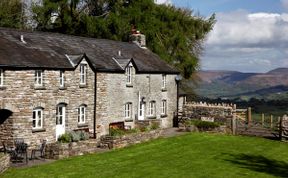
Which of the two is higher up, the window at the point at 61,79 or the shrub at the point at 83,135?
the window at the point at 61,79

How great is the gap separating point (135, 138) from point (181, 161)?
632cm

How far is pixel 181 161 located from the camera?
2527 cm

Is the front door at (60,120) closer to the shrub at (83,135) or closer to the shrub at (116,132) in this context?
the shrub at (83,135)

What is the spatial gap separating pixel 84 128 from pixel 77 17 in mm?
23846

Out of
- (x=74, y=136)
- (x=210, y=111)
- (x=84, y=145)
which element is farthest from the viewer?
(x=210, y=111)

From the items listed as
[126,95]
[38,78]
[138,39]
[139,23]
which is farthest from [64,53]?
[139,23]

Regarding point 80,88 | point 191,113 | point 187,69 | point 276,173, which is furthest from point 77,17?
point 276,173

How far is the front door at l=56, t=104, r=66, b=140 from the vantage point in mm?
29909

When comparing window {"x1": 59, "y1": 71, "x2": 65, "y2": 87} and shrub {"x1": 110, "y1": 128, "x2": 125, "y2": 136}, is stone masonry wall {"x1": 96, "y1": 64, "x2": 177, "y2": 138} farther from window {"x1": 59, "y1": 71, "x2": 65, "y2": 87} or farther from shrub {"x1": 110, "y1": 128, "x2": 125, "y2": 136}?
window {"x1": 59, "y1": 71, "x2": 65, "y2": 87}

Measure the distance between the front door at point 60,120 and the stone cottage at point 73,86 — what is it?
65mm

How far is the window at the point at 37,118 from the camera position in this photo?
28.2 m

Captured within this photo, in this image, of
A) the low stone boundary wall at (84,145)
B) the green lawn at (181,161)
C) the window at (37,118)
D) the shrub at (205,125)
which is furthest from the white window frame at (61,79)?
the shrub at (205,125)

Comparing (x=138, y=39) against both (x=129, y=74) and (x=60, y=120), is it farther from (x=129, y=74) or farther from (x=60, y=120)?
(x=60, y=120)

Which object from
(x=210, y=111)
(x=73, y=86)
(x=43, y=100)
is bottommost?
(x=210, y=111)
